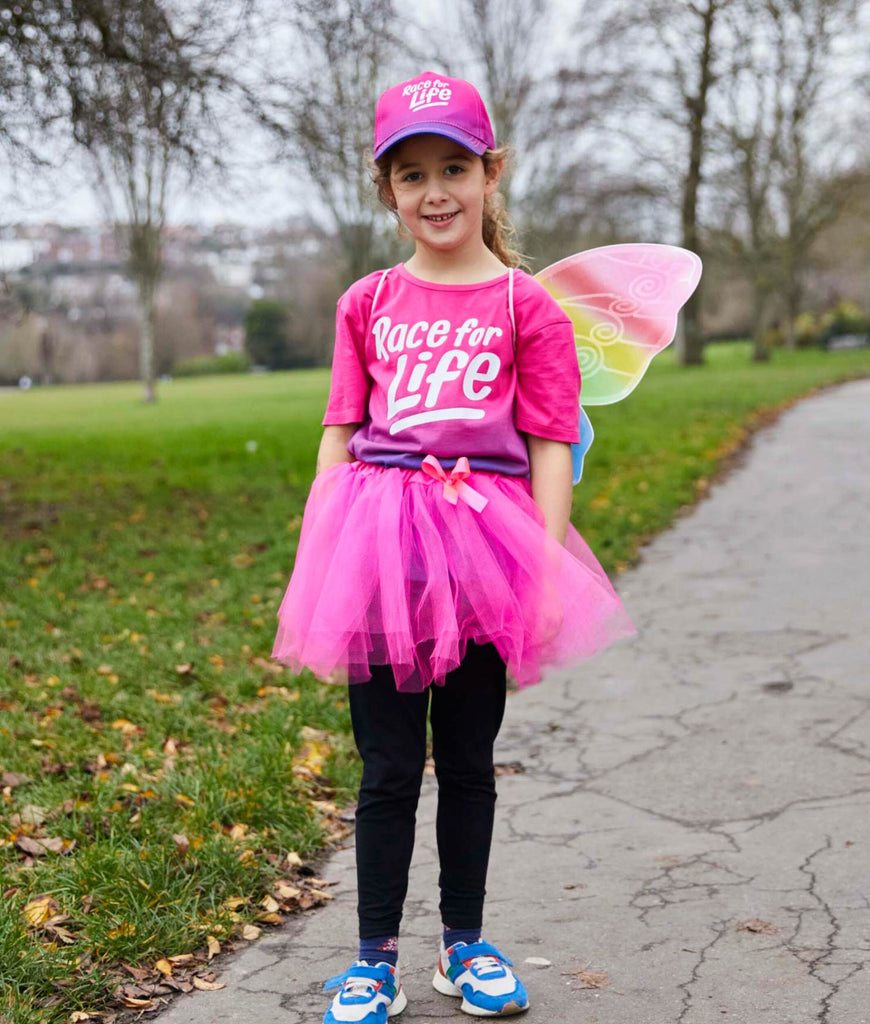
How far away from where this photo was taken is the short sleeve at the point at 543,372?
8.79 ft

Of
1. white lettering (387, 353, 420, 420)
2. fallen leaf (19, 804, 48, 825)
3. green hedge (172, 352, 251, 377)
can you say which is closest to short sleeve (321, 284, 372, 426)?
white lettering (387, 353, 420, 420)

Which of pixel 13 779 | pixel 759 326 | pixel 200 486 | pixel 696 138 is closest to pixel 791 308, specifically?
pixel 759 326

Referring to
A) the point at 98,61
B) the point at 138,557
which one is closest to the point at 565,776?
the point at 138,557

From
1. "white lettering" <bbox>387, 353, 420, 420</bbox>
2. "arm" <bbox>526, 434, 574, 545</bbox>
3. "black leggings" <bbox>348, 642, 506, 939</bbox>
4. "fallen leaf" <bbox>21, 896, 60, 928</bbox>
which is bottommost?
"fallen leaf" <bbox>21, 896, 60, 928</bbox>

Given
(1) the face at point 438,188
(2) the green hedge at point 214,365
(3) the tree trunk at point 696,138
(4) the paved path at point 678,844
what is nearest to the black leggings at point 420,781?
(4) the paved path at point 678,844

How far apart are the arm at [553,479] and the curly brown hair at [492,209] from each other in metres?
0.48

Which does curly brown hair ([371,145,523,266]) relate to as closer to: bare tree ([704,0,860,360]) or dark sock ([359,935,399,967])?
dark sock ([359,935,399,967])

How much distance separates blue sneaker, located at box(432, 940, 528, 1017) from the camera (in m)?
2.65

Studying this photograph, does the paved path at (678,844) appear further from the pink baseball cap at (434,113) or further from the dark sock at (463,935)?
the pink baseball cap at (434,113)

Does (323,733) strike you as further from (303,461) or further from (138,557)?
(303,461)

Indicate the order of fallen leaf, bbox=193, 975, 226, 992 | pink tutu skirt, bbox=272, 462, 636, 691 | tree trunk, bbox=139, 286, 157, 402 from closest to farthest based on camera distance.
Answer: pink tutu skirt, bbox=272, 462, 636, 691 → fallen leaf, bbox=193, 975, 226, 992 → tree trunk, bbox=139, 286, 157, 402

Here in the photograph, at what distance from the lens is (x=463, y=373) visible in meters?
2.63

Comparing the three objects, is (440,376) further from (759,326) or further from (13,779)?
(759,326)

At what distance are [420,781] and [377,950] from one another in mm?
376
